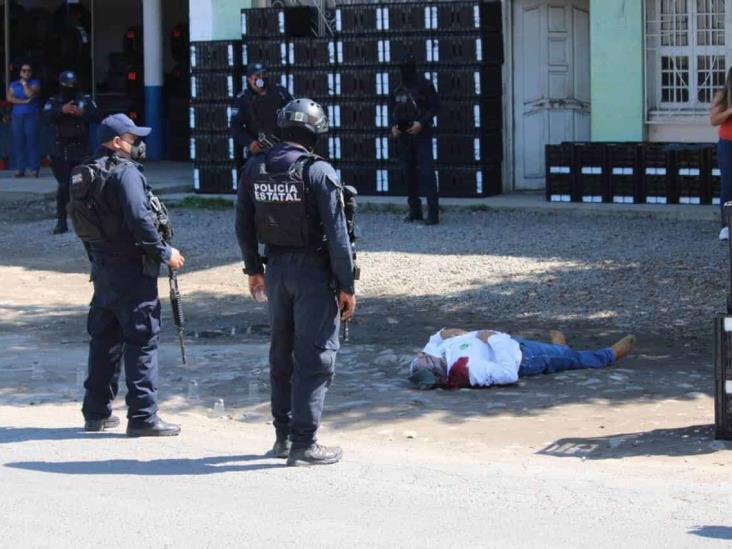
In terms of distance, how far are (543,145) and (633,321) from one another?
7.91 m

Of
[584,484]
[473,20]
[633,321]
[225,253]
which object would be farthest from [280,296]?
[473,20]

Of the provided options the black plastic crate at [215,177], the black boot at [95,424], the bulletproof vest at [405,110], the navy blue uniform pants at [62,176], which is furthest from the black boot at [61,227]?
the black boot at [95,424]

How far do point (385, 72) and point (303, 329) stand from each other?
12217 millimetres

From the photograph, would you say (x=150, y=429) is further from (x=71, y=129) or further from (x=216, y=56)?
(x=216, y=56)

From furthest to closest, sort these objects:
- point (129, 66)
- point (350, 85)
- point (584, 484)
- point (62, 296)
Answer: point (129, 66), point (350, 85), point (62, 296), point (584, 484)

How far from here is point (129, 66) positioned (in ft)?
91.4

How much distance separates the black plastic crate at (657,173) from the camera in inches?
709

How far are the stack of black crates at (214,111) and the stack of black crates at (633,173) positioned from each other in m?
4.63

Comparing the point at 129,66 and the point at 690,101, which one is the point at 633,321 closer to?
the point at 690,101

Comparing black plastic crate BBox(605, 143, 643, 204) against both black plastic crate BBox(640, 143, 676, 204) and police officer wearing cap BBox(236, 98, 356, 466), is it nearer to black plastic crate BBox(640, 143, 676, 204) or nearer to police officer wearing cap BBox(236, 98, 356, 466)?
black plastic crate BBox(640, 143, 676, 204)

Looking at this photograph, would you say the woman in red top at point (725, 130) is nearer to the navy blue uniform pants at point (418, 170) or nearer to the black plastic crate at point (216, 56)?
the navy blue uniform pants at point (418, 170)

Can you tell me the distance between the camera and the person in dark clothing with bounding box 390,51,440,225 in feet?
55.3

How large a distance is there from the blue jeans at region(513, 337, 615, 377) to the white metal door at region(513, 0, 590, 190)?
9.62m

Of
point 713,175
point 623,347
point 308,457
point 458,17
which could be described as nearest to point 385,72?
point 458,17
